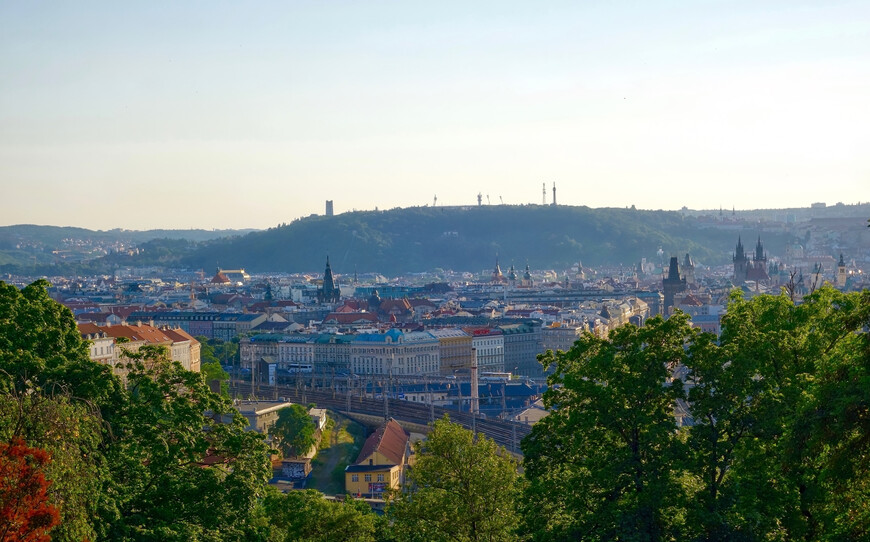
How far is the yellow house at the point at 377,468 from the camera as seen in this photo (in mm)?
63375

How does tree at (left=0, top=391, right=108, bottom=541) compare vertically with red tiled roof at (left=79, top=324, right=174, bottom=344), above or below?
above

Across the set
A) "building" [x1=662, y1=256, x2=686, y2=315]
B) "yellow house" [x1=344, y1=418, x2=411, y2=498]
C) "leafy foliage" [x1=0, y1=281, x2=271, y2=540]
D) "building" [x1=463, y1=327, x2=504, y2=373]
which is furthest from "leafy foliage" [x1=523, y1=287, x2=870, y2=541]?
"building" [x1=662, y1=256, x2=686, y2=315]

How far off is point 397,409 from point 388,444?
2319 cm

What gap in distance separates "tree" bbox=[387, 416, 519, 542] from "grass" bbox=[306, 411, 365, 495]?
104ft

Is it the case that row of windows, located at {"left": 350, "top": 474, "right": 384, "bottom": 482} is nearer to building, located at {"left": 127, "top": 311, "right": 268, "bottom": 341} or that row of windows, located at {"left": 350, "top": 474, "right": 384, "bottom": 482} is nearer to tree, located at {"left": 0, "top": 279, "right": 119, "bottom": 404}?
tree, located at {"left": 0, "top": 279, "right": 119, "bottom": 404}

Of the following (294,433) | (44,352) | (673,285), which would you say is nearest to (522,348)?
(673,285)

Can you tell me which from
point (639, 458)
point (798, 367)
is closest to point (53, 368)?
point (639, 458)

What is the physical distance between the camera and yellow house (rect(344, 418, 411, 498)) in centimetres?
6338

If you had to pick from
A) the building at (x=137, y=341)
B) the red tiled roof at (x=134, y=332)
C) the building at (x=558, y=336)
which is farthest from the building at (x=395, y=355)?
the red tiled roof at (x=134, y=332)

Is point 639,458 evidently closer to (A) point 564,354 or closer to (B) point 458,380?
(A) point 564,354

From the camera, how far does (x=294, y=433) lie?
231 feet

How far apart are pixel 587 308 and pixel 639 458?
153 metres

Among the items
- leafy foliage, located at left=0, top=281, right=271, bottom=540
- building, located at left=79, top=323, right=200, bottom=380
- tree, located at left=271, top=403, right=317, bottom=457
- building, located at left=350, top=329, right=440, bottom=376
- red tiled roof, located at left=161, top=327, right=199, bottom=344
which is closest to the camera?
leafy foliage, located at left=0, top=281, right=271, bottom=540

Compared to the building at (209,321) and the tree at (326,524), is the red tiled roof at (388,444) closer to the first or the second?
the tree at (326,524)
